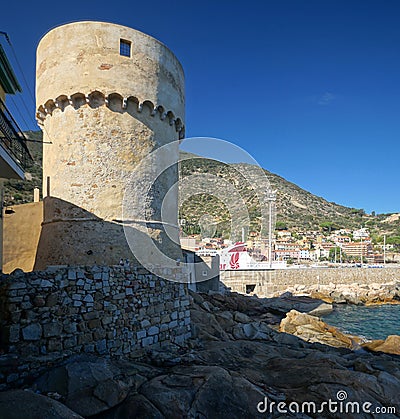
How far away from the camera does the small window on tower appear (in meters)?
10.0

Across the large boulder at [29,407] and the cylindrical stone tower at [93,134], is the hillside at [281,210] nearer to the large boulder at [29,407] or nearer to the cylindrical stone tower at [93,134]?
the cylindrical stone tower at [93,134]

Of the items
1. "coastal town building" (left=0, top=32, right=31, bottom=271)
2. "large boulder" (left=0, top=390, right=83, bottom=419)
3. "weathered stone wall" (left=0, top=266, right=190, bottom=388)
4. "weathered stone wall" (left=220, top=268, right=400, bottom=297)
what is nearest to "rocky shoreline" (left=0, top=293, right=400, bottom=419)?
"large boulder" (left=0, top=390, right=83, bottom=419)

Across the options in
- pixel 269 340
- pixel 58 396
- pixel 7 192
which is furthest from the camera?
pixel 7 192

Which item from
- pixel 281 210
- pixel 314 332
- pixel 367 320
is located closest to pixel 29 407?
pixel 314 332

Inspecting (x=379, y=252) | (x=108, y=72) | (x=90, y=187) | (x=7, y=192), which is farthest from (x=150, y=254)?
(x=379, y=252)

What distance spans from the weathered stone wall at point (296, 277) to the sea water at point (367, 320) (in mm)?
6770

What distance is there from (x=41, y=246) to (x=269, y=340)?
8221 millimetres

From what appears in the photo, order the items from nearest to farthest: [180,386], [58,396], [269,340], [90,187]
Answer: [58,396] → [180,386] → [90,187] → [269,340]

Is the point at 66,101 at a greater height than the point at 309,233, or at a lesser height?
greater

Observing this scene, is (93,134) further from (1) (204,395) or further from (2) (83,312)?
(1) (204,395)

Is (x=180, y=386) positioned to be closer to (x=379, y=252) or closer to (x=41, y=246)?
(x=41, y=246)

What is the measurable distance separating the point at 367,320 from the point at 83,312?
25.1 meters

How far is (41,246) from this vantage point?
10.2 m

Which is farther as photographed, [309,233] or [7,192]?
[309,233]
